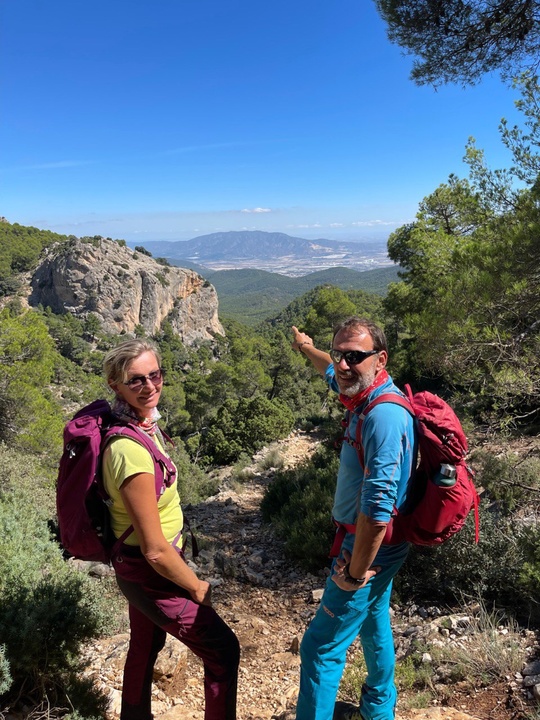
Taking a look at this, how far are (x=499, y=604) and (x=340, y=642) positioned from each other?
6.38ft

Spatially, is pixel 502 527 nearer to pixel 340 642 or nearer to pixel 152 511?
pixel 340 642

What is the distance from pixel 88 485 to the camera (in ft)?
5.00

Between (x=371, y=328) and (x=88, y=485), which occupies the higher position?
(x=371, y=328)

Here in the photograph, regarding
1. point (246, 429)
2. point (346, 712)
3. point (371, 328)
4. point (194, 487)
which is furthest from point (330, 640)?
point (246, 429)

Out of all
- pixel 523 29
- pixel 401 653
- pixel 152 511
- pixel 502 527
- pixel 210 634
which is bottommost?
pixel 401 653

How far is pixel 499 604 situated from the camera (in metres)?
2.97

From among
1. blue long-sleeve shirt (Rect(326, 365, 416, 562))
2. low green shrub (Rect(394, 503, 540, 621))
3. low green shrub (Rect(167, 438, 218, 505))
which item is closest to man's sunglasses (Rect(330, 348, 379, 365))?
blue long-sleeve shirt (Rect(326, 365, 416, 562))

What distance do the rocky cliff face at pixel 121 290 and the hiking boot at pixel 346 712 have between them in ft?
216

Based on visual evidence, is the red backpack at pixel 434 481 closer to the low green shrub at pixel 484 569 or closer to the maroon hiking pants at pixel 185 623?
the maroon hiking pants at pixel 185 623

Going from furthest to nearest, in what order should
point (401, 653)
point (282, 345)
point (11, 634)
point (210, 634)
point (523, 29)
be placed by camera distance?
1. point (282, 345)
2. point (523, 29)
3. point (401, 653)
4. point (11, 634)
5. point (210, 634)

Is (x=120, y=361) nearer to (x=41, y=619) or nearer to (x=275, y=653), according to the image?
(x=41, y=619)

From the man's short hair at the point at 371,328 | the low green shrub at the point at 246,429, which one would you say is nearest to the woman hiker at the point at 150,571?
the man's short hair at the point at 371,328

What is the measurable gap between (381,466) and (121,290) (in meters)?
70.3

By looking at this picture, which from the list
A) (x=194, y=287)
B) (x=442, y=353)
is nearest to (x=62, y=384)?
(x=442, y=353)
